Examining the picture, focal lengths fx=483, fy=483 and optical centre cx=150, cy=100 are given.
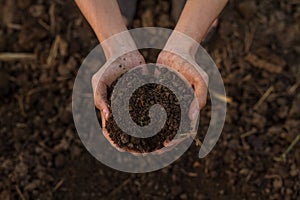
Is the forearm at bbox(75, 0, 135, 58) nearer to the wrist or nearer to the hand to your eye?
the wrist

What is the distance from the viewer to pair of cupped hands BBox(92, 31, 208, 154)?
1.29 m

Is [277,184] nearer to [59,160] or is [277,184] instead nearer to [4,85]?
[59,160]

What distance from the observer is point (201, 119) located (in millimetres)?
1788

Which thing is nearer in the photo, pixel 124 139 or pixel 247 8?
pixel 124 139

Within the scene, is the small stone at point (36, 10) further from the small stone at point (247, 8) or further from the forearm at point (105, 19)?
the small stone at point (247, 8)

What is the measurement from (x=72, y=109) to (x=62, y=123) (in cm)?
6

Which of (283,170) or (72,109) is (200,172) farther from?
(72,109)

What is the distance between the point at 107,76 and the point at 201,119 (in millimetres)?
577

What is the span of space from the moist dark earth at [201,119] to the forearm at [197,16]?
524mm

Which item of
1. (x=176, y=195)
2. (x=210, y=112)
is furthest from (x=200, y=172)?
(x=210, y=112)

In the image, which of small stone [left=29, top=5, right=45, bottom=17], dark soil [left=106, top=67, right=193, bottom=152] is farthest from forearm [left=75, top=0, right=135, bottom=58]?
small stone [left=29, top=5, right=45, bottom=17]

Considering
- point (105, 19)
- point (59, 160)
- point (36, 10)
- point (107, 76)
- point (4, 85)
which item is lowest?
point (59, 160)

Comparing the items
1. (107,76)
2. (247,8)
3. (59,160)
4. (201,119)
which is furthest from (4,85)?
(247,8)

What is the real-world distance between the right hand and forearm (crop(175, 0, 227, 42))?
0.51ft
